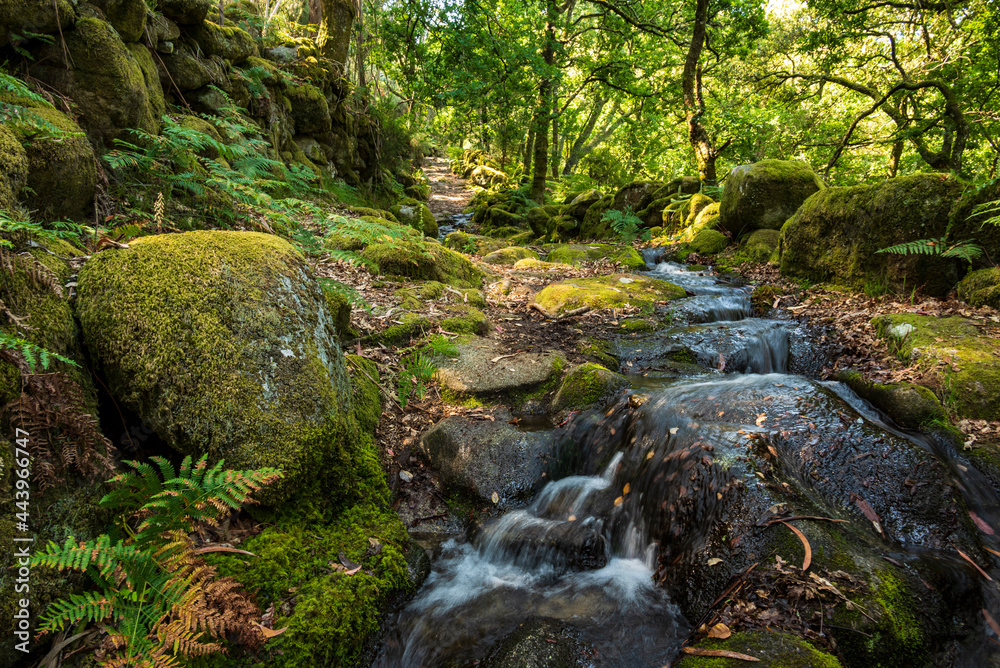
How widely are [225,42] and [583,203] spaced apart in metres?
10.2

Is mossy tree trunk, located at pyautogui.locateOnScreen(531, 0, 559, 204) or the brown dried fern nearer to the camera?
the brown dried fern

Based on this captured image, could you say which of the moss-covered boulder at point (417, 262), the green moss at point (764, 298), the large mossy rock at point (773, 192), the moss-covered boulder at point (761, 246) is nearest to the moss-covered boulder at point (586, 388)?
the moss-covered boulder at point (417, 262)

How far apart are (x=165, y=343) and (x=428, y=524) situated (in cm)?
212

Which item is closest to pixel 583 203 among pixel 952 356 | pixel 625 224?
pixel 625 224

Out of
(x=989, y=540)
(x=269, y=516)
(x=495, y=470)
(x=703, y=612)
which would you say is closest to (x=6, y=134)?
(x=269, y=516)

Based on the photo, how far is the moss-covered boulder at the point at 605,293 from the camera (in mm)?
6559

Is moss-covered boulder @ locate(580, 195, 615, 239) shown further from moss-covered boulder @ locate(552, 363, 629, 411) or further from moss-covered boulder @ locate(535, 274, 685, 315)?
moss-covered boulder @ locate(552, 363, 629, 411)

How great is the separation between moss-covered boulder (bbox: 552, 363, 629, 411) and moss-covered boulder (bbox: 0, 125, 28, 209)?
13.5 ft

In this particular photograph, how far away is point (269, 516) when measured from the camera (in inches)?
99.1

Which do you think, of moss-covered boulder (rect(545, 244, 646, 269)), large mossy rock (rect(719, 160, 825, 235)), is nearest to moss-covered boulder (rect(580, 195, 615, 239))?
moss-covered boulder (rect(545, 244, 646, 269))

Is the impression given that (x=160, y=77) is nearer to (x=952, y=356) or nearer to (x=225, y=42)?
(x=225, y=42)

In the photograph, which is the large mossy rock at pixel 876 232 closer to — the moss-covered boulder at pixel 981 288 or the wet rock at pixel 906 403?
the moss-covered boulder at pixel 981 288

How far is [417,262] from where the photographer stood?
6.56m

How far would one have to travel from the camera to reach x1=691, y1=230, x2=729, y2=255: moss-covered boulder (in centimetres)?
970
